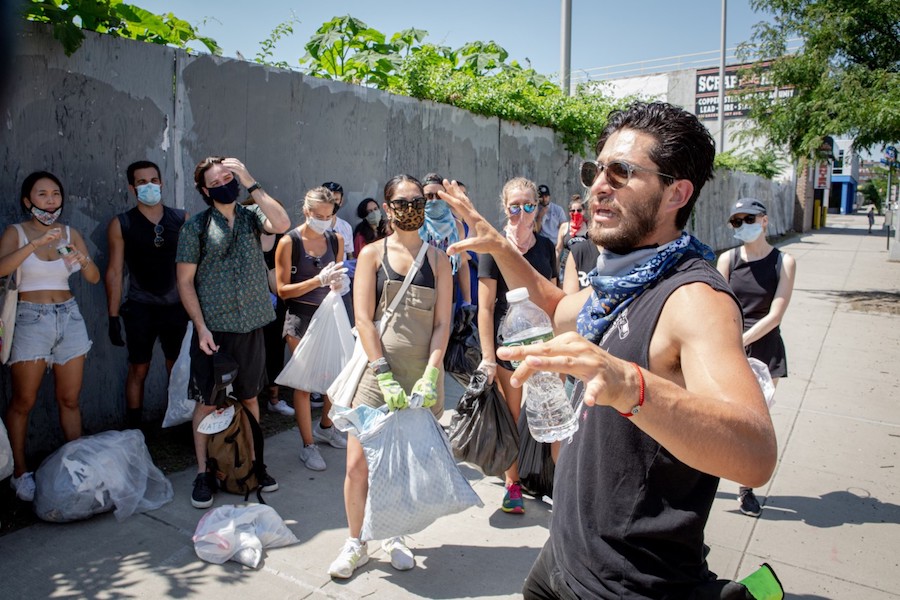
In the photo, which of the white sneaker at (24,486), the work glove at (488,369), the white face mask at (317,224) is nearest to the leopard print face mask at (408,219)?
the work glove at (488,369)

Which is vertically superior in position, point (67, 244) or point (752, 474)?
point (67, 244)

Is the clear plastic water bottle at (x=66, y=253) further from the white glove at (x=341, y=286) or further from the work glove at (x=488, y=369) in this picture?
the work glove at (x=488, y=369)

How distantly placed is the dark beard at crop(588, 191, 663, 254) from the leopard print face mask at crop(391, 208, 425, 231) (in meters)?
2.05

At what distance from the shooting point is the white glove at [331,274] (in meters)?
4.90

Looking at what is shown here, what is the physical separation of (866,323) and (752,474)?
11553 millimetres

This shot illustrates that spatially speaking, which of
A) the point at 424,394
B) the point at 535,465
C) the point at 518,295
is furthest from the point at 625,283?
the point at 535,465

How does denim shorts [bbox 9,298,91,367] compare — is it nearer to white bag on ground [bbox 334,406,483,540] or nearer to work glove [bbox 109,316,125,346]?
work glove [bbox 109,316,125,346]

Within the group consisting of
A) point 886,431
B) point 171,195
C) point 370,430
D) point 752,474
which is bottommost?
point 886,431

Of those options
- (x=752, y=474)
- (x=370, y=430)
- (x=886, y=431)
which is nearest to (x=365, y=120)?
(x=370, y=430)

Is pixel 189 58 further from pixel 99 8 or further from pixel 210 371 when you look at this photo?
pixel 210 371

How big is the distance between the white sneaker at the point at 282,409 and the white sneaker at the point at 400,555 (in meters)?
2.47

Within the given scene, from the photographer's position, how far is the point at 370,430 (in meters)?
3.34

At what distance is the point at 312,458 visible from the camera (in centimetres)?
482

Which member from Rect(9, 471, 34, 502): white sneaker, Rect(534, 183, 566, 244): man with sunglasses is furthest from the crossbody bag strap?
Rect(534, 183, 566, 244): man with sunglasses
